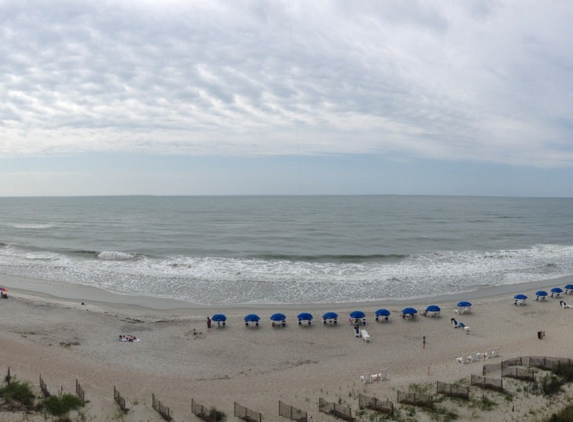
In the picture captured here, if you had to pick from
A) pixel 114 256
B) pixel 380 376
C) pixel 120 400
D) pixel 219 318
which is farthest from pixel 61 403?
pixel 114 256

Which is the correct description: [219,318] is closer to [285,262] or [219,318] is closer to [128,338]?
[128,338]

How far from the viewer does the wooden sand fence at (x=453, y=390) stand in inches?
674

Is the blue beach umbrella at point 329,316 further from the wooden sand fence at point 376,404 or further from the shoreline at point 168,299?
the wooden sand fence at point 376,404

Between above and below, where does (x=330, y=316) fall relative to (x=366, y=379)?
above

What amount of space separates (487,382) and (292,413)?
28.2 ft

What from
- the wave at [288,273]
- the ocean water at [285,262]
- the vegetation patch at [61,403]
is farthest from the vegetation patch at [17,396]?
the ocean water at [285,262]

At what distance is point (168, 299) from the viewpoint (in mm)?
34562

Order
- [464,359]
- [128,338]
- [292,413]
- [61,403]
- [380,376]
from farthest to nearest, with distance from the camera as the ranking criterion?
[128,338], [464,359], [380,376], [61,403], [292,413]

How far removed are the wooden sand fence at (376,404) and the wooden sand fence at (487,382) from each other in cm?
440

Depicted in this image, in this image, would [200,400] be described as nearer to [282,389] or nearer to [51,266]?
[282,389]

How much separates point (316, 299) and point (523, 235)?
57471 mm

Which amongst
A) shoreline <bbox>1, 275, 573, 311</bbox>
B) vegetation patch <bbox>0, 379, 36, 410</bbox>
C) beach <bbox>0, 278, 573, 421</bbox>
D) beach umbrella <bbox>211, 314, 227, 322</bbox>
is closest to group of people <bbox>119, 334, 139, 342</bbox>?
beach <bbox>0, 278, 573, 421</bbox>

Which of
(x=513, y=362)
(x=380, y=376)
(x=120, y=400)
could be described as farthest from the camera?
(x=513, y=362)

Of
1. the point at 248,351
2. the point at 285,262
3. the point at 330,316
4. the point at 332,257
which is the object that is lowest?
the point at 248,351
